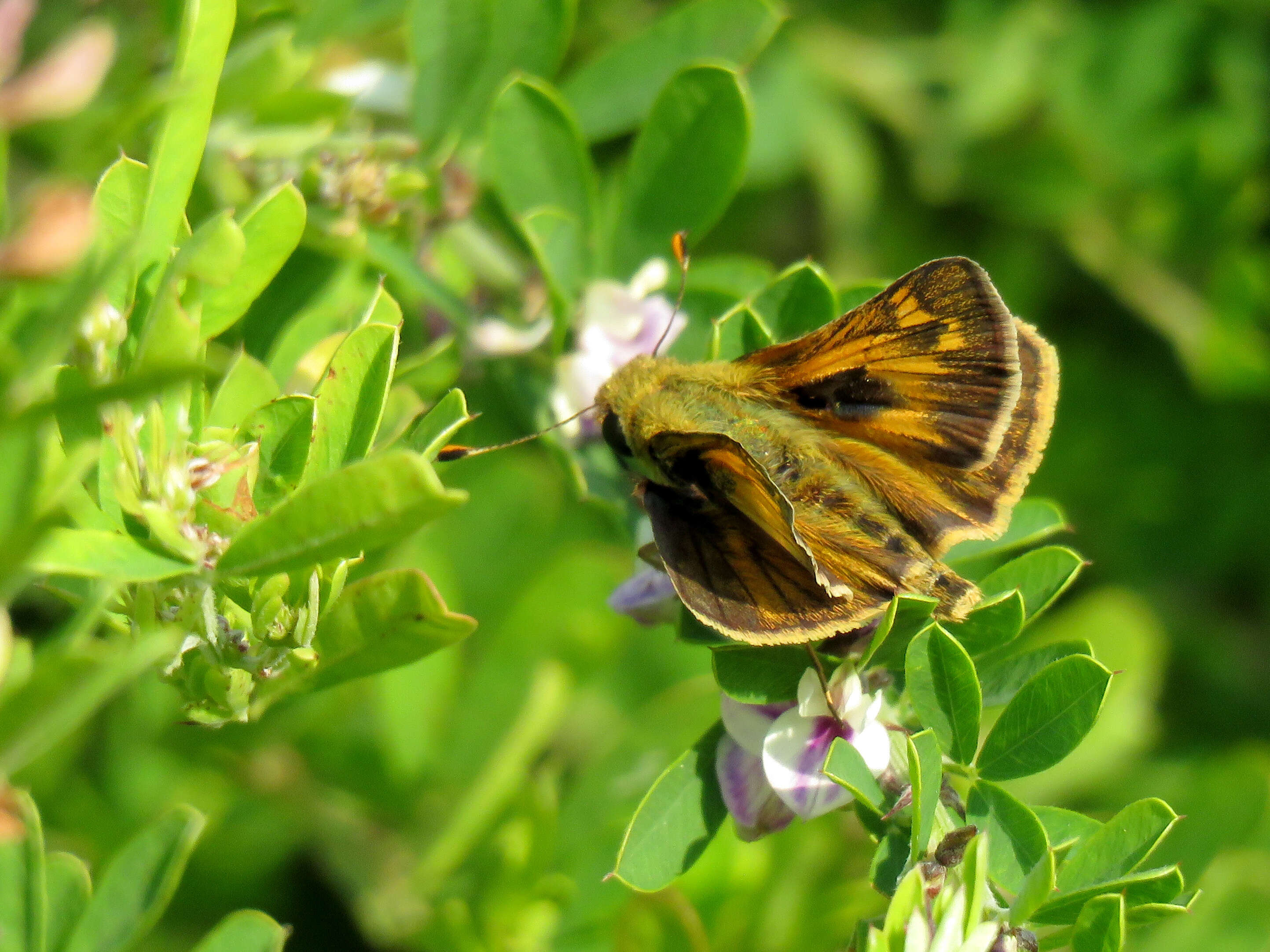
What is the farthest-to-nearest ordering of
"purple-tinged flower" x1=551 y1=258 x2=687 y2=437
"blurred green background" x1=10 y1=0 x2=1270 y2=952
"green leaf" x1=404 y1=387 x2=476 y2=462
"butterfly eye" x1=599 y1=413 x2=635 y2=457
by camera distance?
"blurred green background" x1=10 y1=0 x2=1270 y2=952
"purple-tinged flower" x1=551 y1=258 x2=687 y2=437
"butterfly eye" x1=599 y1=413 x2=635 y2=457
"green leaf" x1=404 y1=387 x2=476 y2=462

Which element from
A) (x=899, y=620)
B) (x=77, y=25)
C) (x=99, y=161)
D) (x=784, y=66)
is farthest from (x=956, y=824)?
(x=784, y=66)

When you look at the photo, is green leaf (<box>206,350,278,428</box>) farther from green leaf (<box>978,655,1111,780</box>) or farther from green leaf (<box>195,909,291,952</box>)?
green leaf (<box>978,655,1111,780</box>)

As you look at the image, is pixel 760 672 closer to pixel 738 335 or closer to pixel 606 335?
pixel 738 335

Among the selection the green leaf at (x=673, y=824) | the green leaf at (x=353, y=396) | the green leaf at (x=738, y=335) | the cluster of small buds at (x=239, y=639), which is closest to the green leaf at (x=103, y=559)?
the cluster of small buds at (x=239, y=639)

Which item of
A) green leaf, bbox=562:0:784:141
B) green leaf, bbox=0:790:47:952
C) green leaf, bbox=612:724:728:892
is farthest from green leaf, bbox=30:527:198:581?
green leaf, bbox=562:0:784:141

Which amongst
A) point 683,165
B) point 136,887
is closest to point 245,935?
point 136,887

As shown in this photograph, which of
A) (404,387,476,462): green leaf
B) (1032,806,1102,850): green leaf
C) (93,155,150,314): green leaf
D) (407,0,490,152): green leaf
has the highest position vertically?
(93,155,150,314): green leaf
